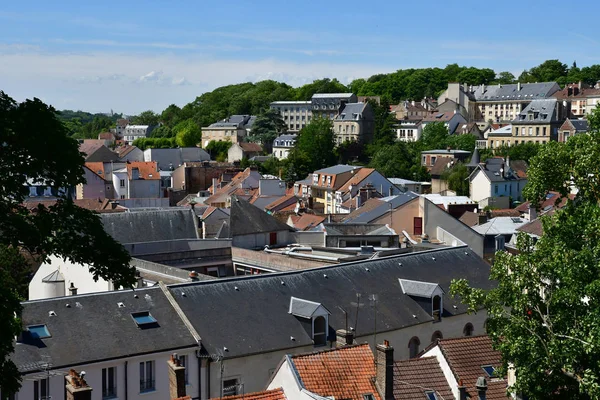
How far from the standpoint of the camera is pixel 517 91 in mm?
132250

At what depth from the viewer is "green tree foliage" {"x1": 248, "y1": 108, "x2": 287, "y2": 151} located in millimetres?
124500

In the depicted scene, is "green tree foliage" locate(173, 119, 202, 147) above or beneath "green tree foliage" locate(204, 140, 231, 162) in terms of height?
above

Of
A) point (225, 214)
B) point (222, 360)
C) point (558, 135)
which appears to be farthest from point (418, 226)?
point (558, 135)

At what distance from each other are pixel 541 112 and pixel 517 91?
23255mm

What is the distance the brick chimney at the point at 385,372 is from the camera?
1819 centimetres

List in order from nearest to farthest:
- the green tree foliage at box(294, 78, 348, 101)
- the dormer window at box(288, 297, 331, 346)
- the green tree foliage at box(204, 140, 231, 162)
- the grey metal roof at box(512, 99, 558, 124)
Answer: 1. the dormer window at box(288, 297, 331, 346)
2. the grey metal roof at box(512, 99, 558, 124)
3. the green tree foliage at box(204, 140, 231, 162)
4. the green tree foliage at box(294, 78, 348, 101)

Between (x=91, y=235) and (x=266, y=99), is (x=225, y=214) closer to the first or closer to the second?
(x=91, y=235)

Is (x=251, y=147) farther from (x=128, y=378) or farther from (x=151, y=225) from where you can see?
(x=128, y=378)

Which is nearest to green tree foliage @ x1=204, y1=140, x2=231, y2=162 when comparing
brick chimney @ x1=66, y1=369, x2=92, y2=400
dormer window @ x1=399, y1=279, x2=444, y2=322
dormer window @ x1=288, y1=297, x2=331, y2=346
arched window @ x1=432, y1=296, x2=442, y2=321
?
dormer window @ x1=399, y1=279, x2=444, y2=322

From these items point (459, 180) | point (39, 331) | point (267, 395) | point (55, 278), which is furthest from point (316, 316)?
point (459, 180)

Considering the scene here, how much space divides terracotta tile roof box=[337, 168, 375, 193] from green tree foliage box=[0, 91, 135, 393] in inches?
2334

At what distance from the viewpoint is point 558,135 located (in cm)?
10369

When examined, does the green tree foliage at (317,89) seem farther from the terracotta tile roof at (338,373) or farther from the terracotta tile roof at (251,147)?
the terracotta tile roof at (338,373)

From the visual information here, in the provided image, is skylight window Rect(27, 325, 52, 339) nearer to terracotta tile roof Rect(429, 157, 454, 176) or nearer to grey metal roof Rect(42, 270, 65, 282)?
grey metal roof Rect(42, 270, 65, 282)
